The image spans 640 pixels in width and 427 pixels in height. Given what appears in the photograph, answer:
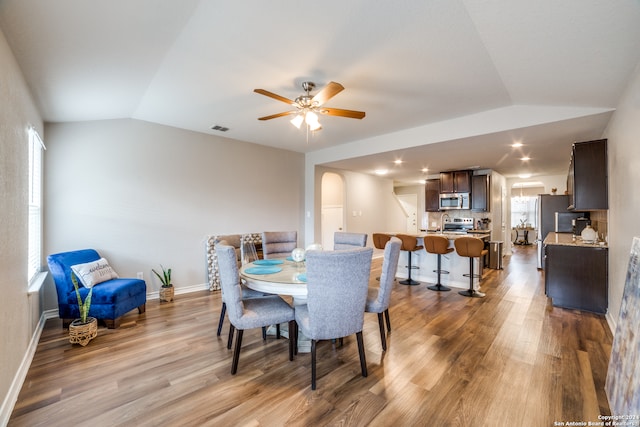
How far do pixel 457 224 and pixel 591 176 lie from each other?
3.94 meters

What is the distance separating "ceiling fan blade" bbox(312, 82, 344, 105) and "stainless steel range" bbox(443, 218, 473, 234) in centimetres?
561

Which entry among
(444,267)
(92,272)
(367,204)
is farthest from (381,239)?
(92,272)

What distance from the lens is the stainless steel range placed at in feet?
23.3

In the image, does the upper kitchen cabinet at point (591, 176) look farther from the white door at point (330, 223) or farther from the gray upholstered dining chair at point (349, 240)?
the white door at point (330, 223)

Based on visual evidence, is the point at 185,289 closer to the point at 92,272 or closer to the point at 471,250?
the point at 92,272

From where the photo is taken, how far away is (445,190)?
7137 mm

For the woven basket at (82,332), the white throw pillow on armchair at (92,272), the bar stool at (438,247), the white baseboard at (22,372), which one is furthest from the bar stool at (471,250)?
the white baseboard at (22,372)

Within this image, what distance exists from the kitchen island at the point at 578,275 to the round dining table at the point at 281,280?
340cm

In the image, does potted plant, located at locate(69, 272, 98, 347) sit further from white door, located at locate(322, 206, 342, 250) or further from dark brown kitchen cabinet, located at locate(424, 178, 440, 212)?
dark brown kitchen cabinet, located at locate(424, 178, 440, 212)

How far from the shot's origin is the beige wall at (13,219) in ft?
5.94

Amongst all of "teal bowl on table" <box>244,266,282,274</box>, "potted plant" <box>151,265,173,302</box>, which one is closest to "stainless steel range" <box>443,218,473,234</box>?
"teal bowl on table" <box>244,266,282,274</box>

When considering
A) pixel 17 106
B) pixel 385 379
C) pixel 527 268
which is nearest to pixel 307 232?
pixel 385 379

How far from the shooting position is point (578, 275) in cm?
362

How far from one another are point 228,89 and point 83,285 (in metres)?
2.70
